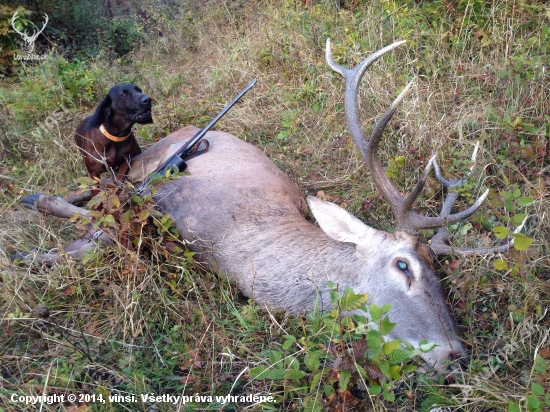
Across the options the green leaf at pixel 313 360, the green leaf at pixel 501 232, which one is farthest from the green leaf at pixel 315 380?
the green leaf at pixel 501 232

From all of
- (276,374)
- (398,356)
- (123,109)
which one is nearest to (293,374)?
(276,374)

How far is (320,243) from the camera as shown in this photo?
3170 mm

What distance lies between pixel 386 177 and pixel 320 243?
585 mm

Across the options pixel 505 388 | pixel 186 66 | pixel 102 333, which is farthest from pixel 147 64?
pixel 505 388

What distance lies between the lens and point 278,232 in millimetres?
3246

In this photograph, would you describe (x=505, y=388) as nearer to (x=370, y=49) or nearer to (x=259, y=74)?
(x=370, y=49)

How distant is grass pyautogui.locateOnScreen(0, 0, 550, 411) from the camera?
245cm

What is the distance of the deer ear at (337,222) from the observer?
10.1 ft

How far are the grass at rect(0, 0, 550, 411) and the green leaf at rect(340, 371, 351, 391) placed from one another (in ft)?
0.39

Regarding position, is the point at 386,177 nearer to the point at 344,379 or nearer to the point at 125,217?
the point at 344,379

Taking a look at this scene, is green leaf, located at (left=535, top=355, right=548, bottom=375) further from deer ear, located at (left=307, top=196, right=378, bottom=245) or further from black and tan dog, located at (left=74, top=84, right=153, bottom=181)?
black and tan dog, located at (left=74, top=84, right=153, bottom=181)

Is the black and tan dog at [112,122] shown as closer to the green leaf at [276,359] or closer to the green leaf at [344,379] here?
the green leaf at [276,359]

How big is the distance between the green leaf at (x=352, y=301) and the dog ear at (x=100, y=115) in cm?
285

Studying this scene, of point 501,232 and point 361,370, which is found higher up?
point 501,232
